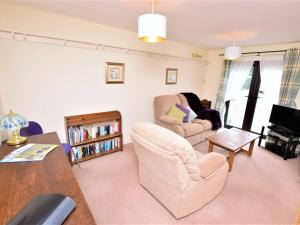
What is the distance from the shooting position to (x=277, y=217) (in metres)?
1.76

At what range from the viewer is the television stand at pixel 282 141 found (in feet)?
9.73

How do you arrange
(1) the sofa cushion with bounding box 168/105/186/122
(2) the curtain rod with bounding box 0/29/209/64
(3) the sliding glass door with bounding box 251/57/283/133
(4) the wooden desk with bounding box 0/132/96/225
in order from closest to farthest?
(4) the wooden desk with bounding box 0/132/96/225
(2) the curtain rod with bounding box 0/29/209/64
(1) the sofa cushion with bounding box 168/105/186/122
(3) the sliding glass door with bounding box 251/57/283/133

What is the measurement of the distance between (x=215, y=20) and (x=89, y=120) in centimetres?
240

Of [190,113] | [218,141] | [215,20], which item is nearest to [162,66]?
[190,113]

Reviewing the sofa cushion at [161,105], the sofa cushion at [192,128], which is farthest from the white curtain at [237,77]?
the sofa cushion at [161,105]

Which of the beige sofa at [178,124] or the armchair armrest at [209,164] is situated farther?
the beige sofa at [178,124]

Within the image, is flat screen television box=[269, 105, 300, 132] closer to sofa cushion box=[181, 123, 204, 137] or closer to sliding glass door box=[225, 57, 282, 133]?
sliding glass door box=[225, 57, 282, 133]

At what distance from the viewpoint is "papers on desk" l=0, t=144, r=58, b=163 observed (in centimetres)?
127

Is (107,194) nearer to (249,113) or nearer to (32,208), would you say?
(32,208)

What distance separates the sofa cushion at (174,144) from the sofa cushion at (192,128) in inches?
Result: 64.0

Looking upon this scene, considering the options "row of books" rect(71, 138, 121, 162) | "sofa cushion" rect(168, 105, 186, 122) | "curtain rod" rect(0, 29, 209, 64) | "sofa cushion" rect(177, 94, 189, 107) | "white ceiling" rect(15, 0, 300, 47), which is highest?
"white ceiling" rect(15, 0, 300, 47)

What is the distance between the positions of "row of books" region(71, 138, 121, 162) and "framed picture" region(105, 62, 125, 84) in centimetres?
109

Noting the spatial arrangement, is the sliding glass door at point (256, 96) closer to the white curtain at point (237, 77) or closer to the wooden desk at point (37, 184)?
the white curtain at point (237, 77)

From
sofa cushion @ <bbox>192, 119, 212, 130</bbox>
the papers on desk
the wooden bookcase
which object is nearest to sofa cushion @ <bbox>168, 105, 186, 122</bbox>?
sofa cushion @ <bbox>192, 119, 212, 130</bbox>
